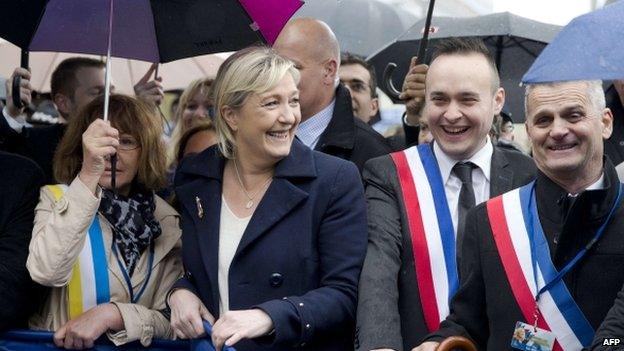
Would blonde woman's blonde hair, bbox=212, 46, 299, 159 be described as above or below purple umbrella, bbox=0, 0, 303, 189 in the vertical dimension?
below

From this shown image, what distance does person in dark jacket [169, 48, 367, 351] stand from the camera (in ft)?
16.9

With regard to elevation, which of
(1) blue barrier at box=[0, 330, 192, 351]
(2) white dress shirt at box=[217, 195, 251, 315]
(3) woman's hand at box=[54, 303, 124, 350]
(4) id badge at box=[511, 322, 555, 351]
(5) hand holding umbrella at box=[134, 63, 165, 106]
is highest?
(5) hand holding umbrella at box=[134, 63, 165, 106]

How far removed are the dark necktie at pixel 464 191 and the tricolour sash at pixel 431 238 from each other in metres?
0.05

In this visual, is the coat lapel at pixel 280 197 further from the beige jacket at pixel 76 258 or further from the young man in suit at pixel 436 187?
the beige jacket at pixel 76 258

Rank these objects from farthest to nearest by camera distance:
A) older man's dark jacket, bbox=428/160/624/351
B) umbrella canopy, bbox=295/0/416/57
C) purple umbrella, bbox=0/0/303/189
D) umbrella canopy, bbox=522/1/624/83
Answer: umbrella canopy, bbox=295/0/416/57, purple umbrella, bbox=0/0/303/189, older man's dark jacket, bbox=428/160/624/351, umbrella canopy, bbox=522/1/624/83

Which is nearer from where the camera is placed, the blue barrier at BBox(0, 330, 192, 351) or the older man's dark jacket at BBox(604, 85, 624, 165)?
the blue barrier at BBox(0, 330, 192, 351)

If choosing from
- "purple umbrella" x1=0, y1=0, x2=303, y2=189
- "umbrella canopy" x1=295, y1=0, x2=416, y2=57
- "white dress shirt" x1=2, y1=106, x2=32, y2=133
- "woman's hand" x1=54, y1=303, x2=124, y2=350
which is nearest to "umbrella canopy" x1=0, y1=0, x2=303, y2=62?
"purple umbrella" x1=0, y1=0, x2=303, y2=189

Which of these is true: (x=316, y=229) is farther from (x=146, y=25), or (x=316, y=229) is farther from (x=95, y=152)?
(x=146, y=25)

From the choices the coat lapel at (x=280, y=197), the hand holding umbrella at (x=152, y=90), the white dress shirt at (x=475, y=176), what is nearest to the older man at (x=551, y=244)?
the white dress shirt at (x=475, y=176)

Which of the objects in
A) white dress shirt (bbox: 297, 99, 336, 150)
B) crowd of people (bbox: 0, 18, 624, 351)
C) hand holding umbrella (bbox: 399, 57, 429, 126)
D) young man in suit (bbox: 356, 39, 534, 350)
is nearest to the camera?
crowd of people (bbox: 0, 18, 624, 351)

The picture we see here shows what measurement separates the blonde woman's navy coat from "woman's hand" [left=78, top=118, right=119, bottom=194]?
1.35ft

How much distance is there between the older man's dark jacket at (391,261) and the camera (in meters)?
5.01

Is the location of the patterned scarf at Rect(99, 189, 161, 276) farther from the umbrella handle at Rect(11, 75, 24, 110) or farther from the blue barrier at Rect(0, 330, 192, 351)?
the umbrella handle at Rect(11, 75, 24, 110)

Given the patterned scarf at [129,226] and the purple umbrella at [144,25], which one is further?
the purple umbrella at [144,25]
